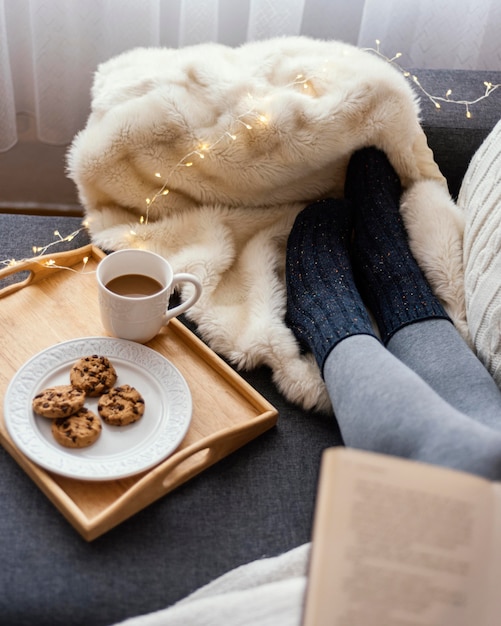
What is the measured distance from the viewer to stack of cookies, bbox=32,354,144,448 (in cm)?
79

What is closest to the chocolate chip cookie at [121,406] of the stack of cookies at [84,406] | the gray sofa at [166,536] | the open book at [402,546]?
the stack of cookies at [84,406]

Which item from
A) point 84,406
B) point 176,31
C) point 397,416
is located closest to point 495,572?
point 397,416

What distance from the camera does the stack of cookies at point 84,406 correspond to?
0.79 meters

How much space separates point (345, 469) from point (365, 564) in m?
0.08

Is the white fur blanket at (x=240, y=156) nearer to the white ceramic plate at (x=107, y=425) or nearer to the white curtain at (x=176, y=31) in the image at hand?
the white ceramic plate at (x=107, y=425)

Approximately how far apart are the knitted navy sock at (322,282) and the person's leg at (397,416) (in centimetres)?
5

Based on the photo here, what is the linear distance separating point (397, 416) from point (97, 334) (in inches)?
17.5

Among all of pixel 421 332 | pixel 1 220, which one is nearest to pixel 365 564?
pixel 421 332

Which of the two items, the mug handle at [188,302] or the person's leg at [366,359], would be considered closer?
the person's leg at [366,359]

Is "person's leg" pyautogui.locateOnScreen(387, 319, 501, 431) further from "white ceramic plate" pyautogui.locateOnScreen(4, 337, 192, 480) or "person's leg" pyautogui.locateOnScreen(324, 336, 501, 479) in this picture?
"white ceramic plate" pyautogui.locateOnScreen(4, 337, 192, 480)

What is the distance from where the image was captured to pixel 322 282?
108 cm

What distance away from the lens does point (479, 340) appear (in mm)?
969

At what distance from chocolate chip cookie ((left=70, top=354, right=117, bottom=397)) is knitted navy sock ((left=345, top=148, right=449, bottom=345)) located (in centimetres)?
Answer: 42

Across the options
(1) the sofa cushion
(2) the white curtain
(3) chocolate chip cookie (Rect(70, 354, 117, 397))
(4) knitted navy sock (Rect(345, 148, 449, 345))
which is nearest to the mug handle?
(3) chocolate chip cookie (Rect(70, 354, 117, 397))
